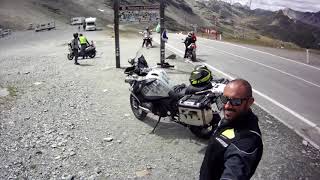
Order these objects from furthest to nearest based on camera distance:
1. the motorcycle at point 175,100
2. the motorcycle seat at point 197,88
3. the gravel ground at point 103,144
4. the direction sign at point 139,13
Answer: the direction sign at point 139,13, the motorcycle seat at point 197,88, the motorcycle at point 175,100, the gravel ground at point 103,144

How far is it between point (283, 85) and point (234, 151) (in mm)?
15631

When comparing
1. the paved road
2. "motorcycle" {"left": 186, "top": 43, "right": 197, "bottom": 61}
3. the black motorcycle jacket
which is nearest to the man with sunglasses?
the black motorcycle jacket

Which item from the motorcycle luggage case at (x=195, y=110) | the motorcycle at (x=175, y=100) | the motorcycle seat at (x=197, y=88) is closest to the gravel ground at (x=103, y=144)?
the motorcycle at (x=175, y=100)

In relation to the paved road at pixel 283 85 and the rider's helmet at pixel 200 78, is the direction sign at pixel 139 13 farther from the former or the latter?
the rider's helmet at pixel 200 78

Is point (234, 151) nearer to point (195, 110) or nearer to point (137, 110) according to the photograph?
point (195, 110)

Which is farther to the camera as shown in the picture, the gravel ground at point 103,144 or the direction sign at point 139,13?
the direction sign at point 139,13

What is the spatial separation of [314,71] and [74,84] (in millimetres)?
14618

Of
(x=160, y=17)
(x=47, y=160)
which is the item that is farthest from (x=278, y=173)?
(x=160, y=17)

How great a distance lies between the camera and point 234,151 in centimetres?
333

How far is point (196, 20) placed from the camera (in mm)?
145000

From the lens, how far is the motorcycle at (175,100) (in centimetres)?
852

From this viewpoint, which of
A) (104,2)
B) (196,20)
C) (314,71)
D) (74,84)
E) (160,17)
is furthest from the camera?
(196,20)

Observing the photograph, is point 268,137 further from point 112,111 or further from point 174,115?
point 112,111

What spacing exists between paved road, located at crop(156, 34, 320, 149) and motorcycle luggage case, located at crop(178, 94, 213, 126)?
9.38ft
